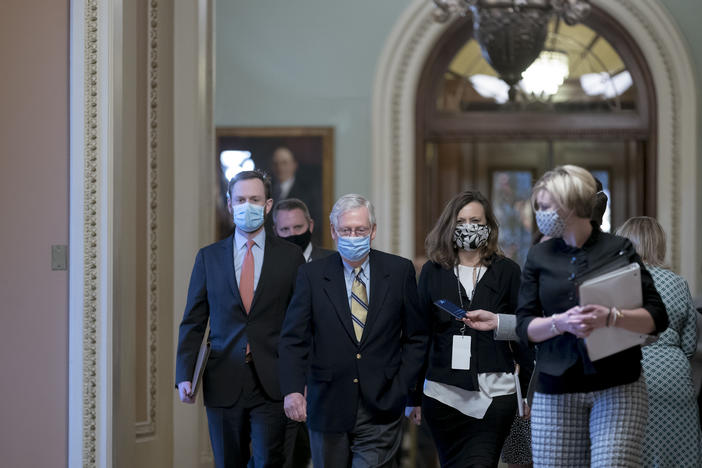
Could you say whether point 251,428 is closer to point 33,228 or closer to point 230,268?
point 230,268

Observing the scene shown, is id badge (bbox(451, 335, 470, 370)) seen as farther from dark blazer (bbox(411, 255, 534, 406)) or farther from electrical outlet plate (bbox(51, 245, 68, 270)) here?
electrical outlet plate (bbox(51, 245, 68, 270))

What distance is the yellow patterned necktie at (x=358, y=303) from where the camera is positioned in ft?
14.6

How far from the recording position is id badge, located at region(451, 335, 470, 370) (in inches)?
176

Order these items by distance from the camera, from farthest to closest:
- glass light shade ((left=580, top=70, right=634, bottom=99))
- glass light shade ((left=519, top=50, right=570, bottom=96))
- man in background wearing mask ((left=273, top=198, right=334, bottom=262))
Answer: glass light shade ((left=580, top=70, right=634, bottom=99))
glass light shade ((left=519, top=50, right=570, bottom=96))
man in background wearing mask ((left=273, top=198, right=334, bottom=262))

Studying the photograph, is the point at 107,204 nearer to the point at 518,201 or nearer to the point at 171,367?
the point at 171,367

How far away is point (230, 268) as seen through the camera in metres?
4.77

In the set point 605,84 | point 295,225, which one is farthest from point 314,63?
point 295,225

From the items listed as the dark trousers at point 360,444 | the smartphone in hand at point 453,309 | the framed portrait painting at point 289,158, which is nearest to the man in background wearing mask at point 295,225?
the dark trousers at point 360,444

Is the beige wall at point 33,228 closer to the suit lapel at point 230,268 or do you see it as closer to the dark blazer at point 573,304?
the suit lapel at point 230,268

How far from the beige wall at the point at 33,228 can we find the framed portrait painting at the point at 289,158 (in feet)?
18.6

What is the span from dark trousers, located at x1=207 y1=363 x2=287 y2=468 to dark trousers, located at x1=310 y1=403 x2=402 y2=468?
1.21 ft

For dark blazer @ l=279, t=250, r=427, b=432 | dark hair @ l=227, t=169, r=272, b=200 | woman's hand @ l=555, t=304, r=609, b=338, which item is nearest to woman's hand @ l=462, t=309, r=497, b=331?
dark blazer @ l=279, t=250, r=427, b=432

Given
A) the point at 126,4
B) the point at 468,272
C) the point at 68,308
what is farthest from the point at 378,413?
the point at 126,4

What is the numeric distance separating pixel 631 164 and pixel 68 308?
29.7 ft
